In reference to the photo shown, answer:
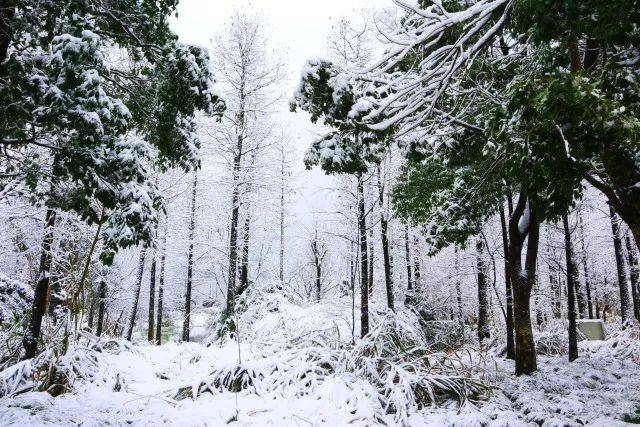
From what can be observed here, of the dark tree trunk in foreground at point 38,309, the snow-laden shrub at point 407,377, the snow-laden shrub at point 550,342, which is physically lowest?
the snow-laden shrub at point 550,342

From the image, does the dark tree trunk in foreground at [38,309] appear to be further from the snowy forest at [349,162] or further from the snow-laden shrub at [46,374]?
the snow-laden shrub at [46,374]

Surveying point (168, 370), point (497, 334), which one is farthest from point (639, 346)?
point (168, 370)

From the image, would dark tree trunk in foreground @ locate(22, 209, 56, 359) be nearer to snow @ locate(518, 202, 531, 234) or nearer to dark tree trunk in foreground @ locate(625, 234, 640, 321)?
snow @ locate(518, 202, 531, 234)

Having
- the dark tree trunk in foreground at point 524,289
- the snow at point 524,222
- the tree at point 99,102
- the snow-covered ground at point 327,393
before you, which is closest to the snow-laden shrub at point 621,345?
the snow-covered ground at point 327,393

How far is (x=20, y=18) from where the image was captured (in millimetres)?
4062

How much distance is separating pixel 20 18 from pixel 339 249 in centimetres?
1938

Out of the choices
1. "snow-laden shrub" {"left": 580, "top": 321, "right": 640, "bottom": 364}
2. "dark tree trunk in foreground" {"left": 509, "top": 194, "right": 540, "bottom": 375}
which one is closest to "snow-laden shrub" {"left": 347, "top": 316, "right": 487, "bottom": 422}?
"dark tree trunk in foreground" {"left": 509, "top": 194, "right": 540, "bottom": 375}

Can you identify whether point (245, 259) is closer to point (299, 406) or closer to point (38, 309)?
point (38, 309)

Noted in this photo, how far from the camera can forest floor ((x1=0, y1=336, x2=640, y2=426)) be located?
3982mm

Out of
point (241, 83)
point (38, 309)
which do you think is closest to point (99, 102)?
point (38, 309)

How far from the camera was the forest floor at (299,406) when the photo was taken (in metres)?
3.98

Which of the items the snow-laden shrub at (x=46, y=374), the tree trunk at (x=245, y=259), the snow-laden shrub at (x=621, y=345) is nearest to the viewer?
the snow-laden shrub at (x=46, y=374)

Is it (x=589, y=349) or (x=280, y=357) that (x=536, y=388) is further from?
(x=589, y=349)

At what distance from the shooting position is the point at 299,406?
15.8 feet
